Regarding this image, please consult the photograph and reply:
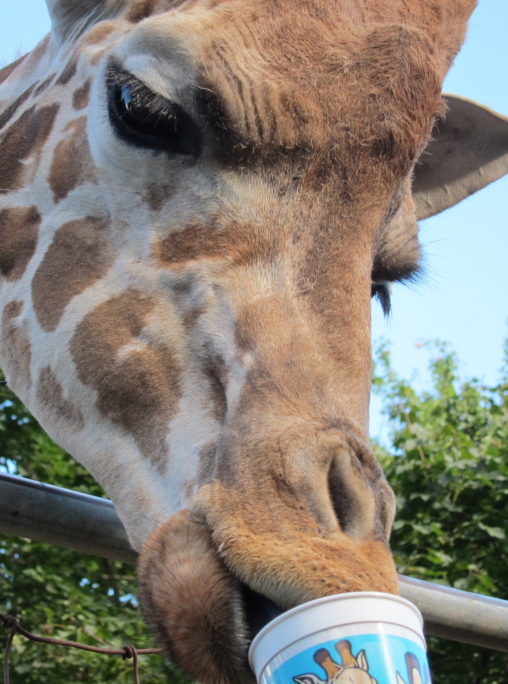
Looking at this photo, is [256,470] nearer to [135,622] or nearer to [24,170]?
[24,170]

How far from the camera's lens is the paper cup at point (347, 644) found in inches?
44.6

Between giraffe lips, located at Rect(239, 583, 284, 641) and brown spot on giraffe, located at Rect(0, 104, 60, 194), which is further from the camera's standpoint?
brown spot on giraffe, located at Rect(0, 104, 60, 194)

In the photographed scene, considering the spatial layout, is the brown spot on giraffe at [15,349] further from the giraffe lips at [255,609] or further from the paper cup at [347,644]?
the paper cup at [347,644]

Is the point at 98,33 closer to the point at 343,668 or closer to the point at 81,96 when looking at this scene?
the point at 81,96

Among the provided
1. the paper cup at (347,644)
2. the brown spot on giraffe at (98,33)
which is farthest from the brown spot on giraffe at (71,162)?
the paper cup at (347,644)

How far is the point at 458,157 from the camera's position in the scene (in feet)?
9.75

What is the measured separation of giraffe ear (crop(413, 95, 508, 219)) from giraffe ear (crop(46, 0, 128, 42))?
43.9 inches

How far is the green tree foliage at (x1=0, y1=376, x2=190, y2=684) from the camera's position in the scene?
6.12m

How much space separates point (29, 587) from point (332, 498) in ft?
19.0

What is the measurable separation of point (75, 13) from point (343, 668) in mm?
1883

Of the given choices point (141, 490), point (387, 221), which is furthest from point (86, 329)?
point (387, 221)

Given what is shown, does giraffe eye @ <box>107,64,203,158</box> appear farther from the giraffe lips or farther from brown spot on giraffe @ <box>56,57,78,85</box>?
the giraffe lips

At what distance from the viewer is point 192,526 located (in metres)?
1.48

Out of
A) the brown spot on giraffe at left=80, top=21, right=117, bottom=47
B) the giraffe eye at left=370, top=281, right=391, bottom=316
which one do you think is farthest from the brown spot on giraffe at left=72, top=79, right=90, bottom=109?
the giraffe eye at left=370, top=281, right=391, bottom=316
